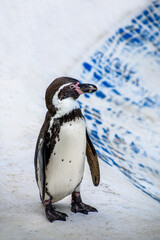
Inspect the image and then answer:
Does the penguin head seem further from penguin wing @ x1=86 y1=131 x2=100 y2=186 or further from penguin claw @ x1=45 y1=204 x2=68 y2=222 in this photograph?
penguin claw @ x1=45 y1=204 x2=68 y2=222

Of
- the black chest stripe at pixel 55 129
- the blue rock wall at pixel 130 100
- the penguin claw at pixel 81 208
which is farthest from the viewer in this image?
the blue rock wall at pixel 130 100

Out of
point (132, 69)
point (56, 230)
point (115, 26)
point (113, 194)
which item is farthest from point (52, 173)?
point (115, 26)

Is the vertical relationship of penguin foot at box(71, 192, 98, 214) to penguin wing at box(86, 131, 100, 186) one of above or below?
below

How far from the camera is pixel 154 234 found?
1.72m

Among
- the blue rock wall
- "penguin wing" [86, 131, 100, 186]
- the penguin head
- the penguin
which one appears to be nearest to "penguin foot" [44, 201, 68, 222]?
the penguin

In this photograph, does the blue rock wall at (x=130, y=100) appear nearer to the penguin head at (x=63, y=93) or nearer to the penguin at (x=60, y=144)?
the penguin at (x=60, y=144)

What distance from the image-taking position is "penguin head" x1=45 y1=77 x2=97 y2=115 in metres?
1.78

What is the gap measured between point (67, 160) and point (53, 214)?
0.24 m

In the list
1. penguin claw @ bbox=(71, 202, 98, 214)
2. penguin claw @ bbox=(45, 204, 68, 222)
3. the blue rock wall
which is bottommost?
the blue rock wall

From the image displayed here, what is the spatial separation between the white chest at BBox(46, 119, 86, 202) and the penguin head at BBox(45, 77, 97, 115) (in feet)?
0.28

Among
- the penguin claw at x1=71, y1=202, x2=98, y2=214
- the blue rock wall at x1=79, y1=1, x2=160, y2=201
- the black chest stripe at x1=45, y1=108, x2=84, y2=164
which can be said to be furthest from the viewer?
the blue rock wall at x1=79, y1=1, x2=160, y2=201

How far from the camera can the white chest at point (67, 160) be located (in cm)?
176

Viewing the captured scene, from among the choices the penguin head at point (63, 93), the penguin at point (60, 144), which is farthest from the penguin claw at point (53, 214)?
the penguin head at point (63, 93)

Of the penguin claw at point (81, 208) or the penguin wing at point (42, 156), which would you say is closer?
the penguin wing at point (42, 156)
